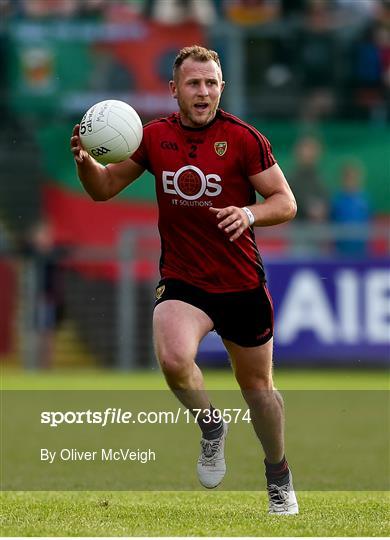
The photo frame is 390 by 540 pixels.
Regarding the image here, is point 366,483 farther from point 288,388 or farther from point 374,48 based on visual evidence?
point 374,48

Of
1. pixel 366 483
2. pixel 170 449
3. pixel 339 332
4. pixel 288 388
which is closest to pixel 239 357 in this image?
pixel 366 483

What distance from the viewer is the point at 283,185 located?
7.16 metres

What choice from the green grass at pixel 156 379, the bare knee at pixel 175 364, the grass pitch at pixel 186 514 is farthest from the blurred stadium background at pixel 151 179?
the bare knee at pixel 175 364

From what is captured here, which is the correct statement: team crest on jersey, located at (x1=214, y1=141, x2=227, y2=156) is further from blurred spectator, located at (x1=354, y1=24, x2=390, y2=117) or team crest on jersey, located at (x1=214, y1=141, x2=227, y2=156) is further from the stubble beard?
blurred spectator, located at (x1=354, y1=24, x2=390, y2=117)

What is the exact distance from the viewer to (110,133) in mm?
7172

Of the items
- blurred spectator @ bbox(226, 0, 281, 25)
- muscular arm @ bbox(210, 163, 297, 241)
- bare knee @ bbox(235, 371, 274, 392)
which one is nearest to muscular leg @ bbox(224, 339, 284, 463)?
bare knee @ bbox(235, 371, 274, 392)

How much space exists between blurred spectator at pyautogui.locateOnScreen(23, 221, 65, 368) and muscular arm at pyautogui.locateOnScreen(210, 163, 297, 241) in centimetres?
1083

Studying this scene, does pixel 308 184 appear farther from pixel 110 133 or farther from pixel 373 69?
pixel 110 133

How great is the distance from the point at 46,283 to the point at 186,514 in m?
11.0

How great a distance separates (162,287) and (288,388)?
26.1ft

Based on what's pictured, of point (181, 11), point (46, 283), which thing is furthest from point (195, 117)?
point (181, 11)

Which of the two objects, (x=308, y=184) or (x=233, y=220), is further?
(x=308, y=184)

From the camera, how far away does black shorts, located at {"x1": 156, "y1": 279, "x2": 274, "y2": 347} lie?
7.20 metres

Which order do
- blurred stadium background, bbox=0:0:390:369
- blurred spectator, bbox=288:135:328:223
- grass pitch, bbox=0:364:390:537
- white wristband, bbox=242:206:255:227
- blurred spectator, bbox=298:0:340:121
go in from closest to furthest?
grass pitch, bbox=0:364:390:537 → white wristband, bbox=242:206:255:227 → blurred stadium background, bbox=0:0:390:369 → blurred spectator, bbox=288:135:328:223 → blurred spectator, bbox=298:0:340:121
